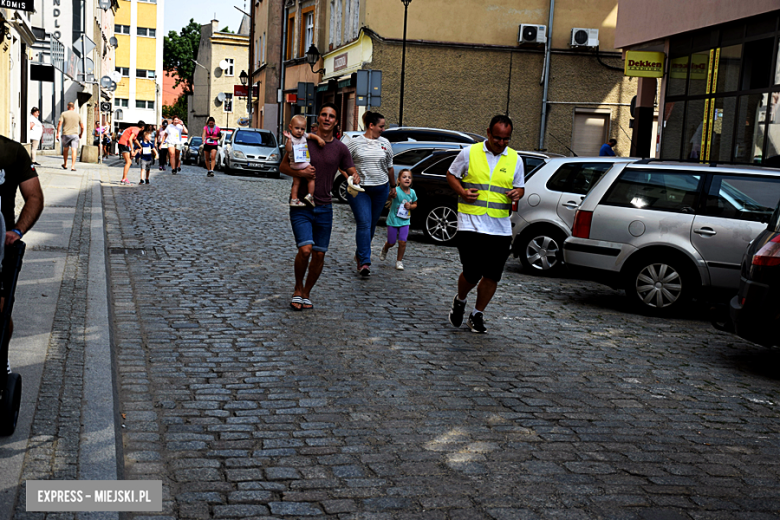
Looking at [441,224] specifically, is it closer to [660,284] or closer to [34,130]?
[660,284]

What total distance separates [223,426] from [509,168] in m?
3.52

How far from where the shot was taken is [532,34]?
101 feet

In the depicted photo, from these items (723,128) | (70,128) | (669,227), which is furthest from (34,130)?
(669,227)

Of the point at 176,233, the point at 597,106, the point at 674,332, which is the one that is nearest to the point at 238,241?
the point at 176,233

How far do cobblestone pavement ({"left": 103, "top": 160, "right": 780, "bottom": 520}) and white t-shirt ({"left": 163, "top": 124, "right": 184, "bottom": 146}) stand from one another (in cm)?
1736

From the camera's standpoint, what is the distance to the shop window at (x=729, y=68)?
1738 cm

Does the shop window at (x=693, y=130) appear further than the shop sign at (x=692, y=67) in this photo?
Yes

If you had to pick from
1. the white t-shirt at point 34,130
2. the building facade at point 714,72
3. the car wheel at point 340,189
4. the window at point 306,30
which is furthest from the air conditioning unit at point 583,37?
the white t-shirt at point 34,130

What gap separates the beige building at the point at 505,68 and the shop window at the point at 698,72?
11832mm

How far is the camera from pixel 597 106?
31734 millimetres

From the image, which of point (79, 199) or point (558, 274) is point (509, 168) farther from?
point (79, 199)

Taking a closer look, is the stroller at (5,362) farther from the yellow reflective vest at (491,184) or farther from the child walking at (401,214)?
the child walking at (401,214)

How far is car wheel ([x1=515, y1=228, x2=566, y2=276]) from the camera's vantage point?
11.6 metres

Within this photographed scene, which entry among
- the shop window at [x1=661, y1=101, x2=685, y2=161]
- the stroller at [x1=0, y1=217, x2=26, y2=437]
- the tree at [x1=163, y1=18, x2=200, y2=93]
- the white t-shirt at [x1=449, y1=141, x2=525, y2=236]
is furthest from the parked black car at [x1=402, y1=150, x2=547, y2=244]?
the tree at [x1=163, y1=18, x2=200, y2=93]
